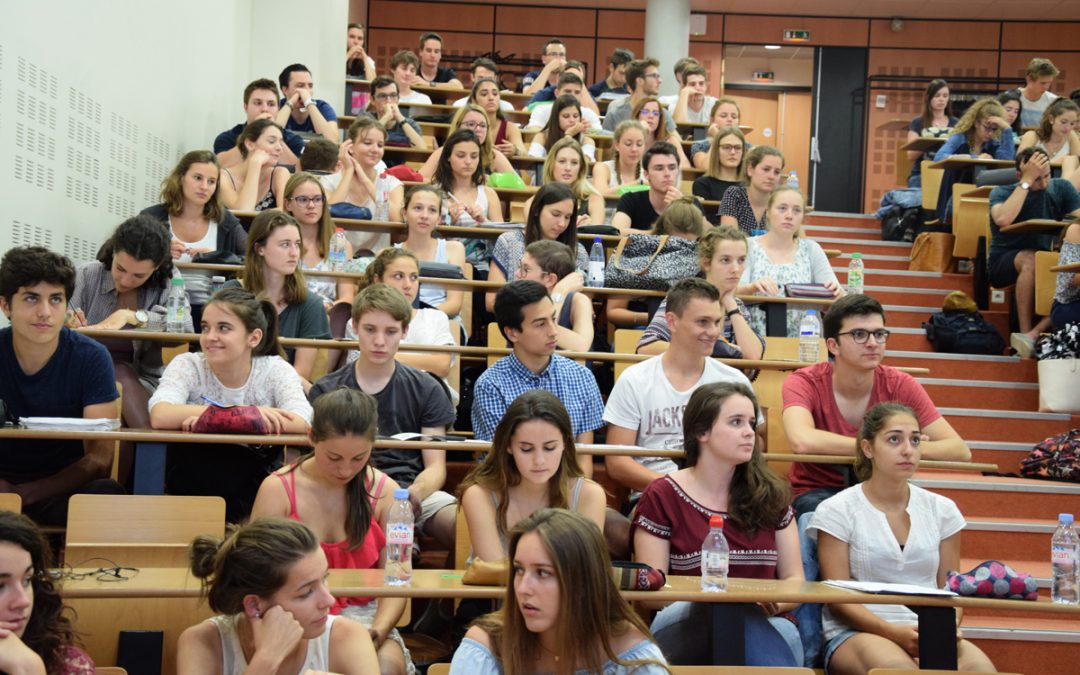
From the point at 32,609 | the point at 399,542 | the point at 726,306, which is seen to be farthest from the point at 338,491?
the point at 726,306

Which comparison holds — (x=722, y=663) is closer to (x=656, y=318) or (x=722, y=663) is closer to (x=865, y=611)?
(x=865, y=611)

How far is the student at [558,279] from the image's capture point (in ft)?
16.5

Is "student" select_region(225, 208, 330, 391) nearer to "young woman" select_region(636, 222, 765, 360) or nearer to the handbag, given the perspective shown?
"young woman" select_region(636, 222, 765, 360)

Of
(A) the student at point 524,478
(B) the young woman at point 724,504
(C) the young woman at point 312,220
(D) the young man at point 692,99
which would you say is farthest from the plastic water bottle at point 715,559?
(D) the young man at point 692,99

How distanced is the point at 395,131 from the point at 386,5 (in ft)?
18.4

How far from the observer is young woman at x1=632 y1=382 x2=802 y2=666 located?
10.9 ft

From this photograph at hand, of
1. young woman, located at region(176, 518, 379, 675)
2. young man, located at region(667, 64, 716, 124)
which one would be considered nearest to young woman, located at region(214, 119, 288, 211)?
young man, located at region(667, 64, 716, 124)

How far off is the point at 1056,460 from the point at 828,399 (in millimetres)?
1392

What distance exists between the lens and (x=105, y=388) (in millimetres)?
3764

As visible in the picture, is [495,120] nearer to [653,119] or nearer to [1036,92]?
[653,119]

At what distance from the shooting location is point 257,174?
21.1ft

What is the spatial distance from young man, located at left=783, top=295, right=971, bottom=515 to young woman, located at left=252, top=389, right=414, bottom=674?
4.67ft

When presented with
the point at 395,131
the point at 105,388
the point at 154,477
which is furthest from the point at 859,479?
the point at 395,131

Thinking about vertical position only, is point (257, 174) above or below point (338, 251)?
above
